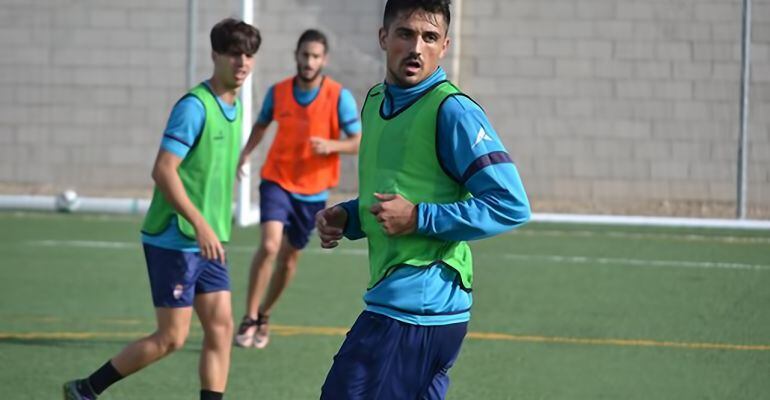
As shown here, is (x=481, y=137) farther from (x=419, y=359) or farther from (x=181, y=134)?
(x=181, y=134)

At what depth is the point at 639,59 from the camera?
16438 millimetres

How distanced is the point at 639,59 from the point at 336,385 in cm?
1280

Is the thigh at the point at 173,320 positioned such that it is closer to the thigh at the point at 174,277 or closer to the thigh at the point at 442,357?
the thigh at the point at 174,277

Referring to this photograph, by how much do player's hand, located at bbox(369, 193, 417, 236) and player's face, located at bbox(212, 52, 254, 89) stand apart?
7.93ft

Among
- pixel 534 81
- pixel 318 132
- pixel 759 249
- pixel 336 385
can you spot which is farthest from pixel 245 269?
pixel 336 385

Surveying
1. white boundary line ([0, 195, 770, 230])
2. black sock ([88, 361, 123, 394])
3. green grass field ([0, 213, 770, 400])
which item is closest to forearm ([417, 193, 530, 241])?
black sock ([88, 361, 123, 394])

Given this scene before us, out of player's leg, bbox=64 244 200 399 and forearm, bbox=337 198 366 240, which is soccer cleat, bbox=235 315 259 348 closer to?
player's leg, bbox=64 244 200 399

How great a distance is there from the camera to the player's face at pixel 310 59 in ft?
29.3

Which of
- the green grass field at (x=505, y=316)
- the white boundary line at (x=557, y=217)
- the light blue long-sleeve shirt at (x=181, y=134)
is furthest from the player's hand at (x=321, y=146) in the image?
the white boundary line at (x=557, y=217)

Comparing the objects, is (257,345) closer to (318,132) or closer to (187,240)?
(318,132)

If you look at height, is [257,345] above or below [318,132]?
below

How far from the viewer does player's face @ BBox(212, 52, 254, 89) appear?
250 inches

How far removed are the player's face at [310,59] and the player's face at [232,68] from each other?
99.0 inches

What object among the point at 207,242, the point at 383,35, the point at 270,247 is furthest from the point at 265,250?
the point at 383,35
